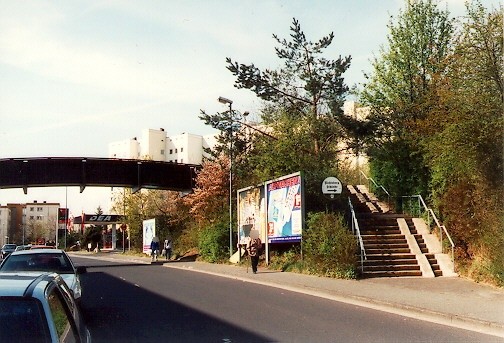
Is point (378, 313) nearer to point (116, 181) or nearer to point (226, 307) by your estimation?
point (226, 307)

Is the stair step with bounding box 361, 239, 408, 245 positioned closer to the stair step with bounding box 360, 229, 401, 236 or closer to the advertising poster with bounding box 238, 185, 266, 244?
the stair step with bounding box 360, 229, 401, 236

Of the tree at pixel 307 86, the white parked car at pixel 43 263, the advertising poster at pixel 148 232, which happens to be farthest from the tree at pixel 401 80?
the advertising poster at pixel 148 232


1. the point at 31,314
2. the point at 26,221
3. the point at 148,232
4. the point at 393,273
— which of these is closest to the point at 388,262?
the point at 393,273

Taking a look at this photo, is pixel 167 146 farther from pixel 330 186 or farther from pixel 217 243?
pixel 330 186

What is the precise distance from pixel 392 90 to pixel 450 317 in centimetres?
2166

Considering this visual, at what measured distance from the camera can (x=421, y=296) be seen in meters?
14.3

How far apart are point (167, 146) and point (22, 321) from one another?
128 metres

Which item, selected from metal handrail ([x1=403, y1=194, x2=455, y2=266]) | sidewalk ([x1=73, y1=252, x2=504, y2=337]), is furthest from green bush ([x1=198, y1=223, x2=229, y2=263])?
metal handrail ([x1=403, y1=194, x2=455, y2=266])

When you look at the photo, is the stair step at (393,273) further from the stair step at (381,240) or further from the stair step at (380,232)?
the stair step at (380,232)

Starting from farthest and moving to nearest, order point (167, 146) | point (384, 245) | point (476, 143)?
1. point (167, 146)
2. point (384, 245)
3. point (476, 143)

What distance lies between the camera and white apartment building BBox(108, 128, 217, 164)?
12550cm

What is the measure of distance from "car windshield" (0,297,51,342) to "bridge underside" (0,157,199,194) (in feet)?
131

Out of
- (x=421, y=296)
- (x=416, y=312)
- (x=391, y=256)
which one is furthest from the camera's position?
(x=391, y=256)

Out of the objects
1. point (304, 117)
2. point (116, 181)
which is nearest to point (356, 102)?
point (304, 117)
